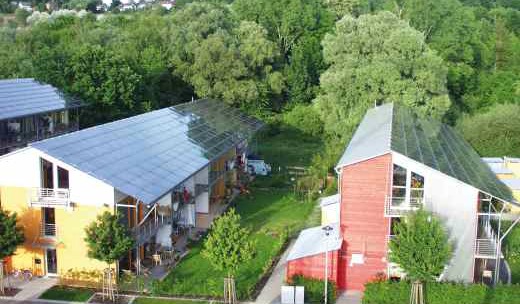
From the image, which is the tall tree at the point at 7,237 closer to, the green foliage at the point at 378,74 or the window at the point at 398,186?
the window at the point at 398,186

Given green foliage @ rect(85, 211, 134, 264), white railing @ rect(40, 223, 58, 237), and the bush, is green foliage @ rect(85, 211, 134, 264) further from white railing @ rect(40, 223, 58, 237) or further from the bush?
the bush

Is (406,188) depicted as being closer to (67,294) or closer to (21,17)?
(67,294)

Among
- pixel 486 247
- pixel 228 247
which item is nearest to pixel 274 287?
pixel 228 247

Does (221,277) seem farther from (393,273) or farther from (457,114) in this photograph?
(457,114)

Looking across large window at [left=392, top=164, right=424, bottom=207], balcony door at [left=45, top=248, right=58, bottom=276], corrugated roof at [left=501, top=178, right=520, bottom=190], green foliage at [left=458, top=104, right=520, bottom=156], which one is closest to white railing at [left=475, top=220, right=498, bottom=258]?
large window at [left=392, top=164, right=424, bottom=207]

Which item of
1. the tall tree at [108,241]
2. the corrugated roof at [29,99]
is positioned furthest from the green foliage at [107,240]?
the corrugated roof at [29,99]

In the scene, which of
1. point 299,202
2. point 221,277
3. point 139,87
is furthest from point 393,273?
point 139,87
